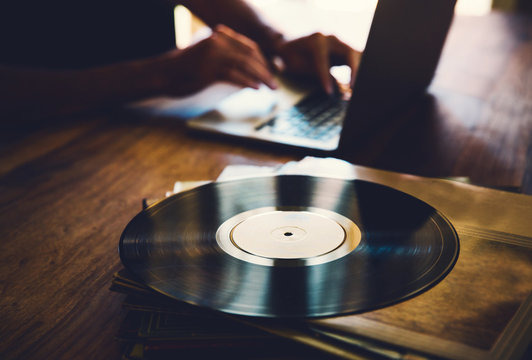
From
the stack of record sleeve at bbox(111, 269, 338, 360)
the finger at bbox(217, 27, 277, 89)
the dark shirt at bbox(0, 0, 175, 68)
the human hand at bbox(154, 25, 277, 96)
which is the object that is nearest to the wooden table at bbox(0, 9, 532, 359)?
the stack of record sleeve at bbox(111, 269, 338, 360)

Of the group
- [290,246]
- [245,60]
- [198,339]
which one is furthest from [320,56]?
[198,339]

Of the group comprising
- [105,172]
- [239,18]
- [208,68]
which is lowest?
[105,172]

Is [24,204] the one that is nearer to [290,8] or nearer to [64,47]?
[64,47]

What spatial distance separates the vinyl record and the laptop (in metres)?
0.28

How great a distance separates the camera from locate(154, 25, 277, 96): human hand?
125cm

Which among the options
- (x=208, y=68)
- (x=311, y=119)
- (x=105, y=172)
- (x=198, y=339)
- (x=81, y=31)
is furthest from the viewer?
(x=81, y=31)

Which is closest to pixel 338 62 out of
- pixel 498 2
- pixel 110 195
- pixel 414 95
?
pixel 414 95

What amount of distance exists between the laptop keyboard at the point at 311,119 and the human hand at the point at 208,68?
144 mm

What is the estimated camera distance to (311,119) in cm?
104

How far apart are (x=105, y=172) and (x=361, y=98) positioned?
465 millimetres

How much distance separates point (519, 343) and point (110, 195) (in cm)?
60

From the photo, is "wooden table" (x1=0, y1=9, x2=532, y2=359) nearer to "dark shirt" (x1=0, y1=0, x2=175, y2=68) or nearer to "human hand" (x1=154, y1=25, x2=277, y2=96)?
"human hand" (x1=154, y1=25, x2=277, y2=96)

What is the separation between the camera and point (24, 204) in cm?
75

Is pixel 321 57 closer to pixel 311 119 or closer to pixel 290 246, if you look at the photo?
pixel 311 119
